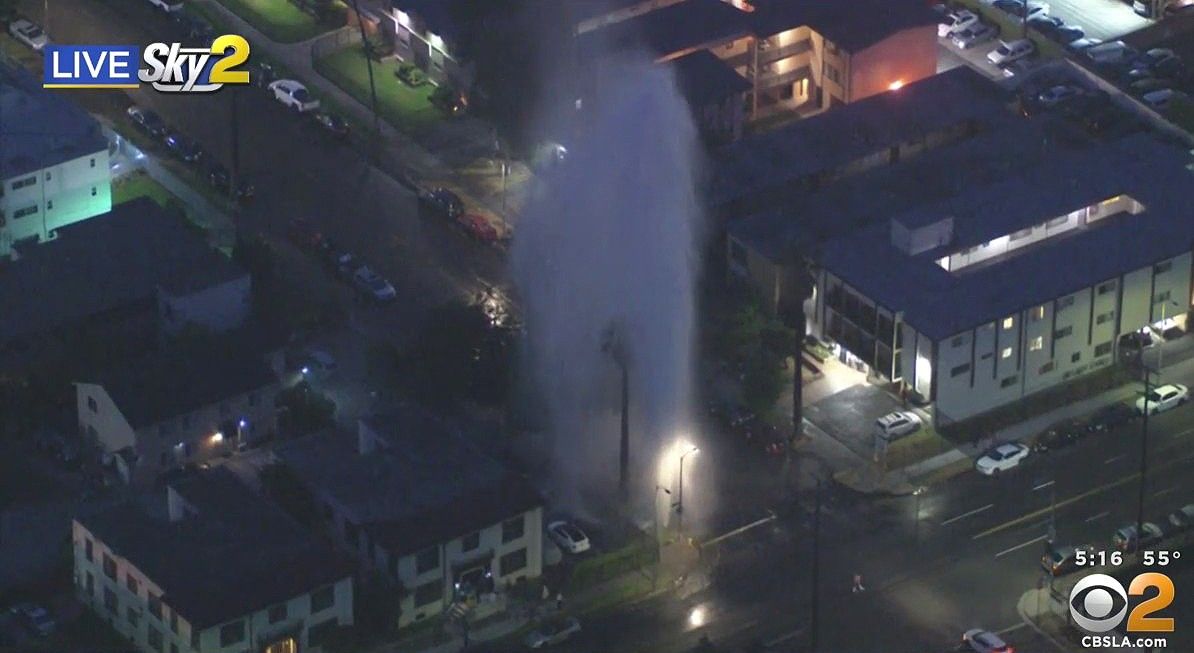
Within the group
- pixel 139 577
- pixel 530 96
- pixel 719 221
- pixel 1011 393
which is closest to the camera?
pixel 139 577

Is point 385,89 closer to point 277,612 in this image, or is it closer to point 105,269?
point 105,269

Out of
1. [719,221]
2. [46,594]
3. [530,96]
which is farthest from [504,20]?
[46,594]

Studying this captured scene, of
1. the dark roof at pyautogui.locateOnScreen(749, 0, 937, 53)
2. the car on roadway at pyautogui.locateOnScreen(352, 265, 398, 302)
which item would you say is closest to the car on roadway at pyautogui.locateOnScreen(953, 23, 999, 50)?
the dark roof at pyautogui.locateOnScreen(749, 0, 937, 53)

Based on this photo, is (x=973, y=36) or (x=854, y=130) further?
(x=973, y=36)

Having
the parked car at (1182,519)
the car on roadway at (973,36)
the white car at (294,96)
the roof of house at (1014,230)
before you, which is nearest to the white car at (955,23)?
the car on roadway at (973,36)

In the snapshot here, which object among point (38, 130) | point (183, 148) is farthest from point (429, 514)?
point (183, 148)

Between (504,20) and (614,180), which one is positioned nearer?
(614,180)

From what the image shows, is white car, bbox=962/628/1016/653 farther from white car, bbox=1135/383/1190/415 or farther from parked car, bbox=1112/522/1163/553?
white car, bbox=1135/383/1190/415

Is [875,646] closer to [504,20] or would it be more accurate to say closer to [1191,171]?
[1191,171]
